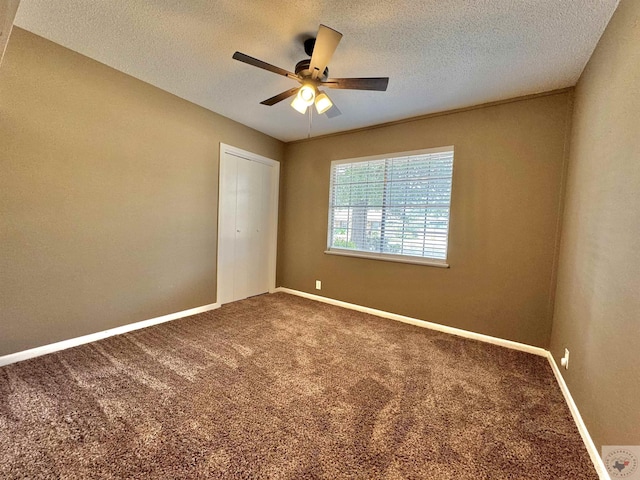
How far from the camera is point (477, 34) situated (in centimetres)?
171

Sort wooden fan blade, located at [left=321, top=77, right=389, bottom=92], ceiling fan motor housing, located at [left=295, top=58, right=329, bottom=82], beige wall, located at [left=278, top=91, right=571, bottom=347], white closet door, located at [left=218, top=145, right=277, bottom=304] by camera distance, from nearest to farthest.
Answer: wooden fan blade, located at [left=321, top=77, right=389, bottom=92] < ceiling fan motor housing, located at [left=295, top=58, right=329, bottom=82] < beige wall, located at [left=278, top=91, right=571, bottom=347] < white closet door, located at [left=218, top=145, right=277, bottom=304]

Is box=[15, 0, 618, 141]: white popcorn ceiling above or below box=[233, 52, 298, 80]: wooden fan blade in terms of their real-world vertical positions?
above

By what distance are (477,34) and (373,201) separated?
75.5 inches

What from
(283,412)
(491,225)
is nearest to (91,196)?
(283,412)

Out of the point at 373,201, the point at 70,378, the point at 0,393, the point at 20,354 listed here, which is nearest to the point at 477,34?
the point at 373,201

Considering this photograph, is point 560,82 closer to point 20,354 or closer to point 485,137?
point 485,137

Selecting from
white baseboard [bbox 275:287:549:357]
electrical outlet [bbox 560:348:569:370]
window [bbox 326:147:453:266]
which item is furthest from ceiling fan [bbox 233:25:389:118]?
white baseboard [bbox 275:287:549:357]

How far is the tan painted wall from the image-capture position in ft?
6.24

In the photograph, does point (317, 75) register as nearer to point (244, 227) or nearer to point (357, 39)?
point (357, 39)

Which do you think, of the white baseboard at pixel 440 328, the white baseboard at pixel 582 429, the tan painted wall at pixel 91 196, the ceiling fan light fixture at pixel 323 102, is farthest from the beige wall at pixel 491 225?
the tan painted wall at pixel 91 196

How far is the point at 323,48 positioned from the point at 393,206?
202cm

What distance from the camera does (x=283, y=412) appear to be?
1.53 m

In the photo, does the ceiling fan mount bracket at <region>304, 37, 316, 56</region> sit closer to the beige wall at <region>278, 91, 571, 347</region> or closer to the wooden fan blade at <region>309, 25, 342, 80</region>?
the wooden fan blade at <region>309, 25, 342, 80</region>

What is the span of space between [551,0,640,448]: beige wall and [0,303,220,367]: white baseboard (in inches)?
136
